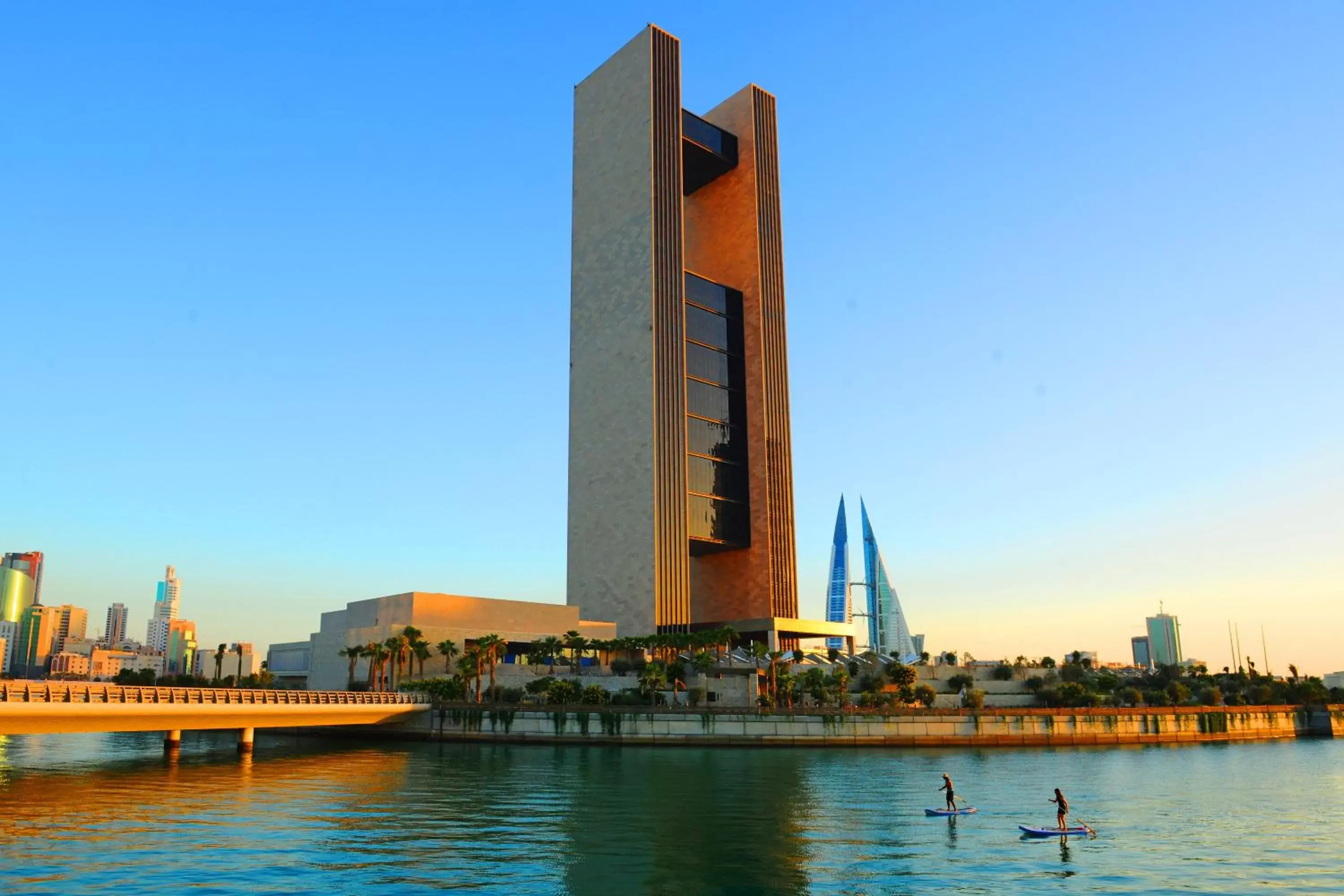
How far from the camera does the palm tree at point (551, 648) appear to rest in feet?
398

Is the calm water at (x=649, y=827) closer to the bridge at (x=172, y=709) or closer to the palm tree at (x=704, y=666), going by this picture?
the bridge at (x=172, y=709)

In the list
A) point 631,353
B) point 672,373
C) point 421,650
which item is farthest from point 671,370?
point 421,650

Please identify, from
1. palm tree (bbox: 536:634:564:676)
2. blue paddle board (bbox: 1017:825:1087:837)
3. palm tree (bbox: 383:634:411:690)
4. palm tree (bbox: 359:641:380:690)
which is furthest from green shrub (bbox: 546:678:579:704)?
blue paddle board (bbox: 1017:825:1087:837)

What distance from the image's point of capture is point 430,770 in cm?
6769

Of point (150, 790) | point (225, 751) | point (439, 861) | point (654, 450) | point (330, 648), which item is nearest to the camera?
point (439, 861)

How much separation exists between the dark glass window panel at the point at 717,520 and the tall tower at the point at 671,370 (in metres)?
0.25

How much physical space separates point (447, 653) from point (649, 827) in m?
85.3

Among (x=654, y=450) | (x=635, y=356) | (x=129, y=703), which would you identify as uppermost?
(x=635, y=356)

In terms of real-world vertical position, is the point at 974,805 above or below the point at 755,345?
below

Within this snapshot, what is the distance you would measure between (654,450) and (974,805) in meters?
99.8

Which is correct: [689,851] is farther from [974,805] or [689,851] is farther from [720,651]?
[720,651]

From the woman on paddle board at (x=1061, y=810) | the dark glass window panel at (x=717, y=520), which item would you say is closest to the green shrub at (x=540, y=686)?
the dark glass window panel at (x=717, y=520)

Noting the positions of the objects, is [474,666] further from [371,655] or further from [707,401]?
[707,401]

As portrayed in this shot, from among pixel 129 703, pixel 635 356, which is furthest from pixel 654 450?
pixel 129 703
